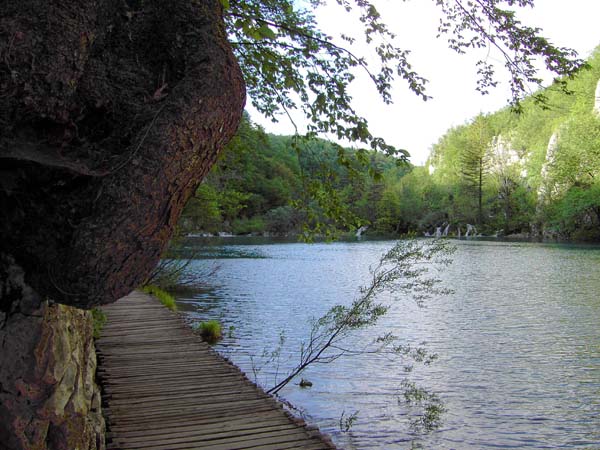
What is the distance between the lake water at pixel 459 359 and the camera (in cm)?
733

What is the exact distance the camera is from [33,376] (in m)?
2.30

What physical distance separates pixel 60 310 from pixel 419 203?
85.9 metres

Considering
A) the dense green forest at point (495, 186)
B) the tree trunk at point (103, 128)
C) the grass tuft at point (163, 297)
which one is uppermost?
the dense green forest at point (495, 186)

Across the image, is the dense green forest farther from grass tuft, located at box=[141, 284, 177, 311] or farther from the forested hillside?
grass tuft, located at box=[141, 284, 177, 311]

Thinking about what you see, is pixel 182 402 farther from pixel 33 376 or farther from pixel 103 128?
pixel 103 128

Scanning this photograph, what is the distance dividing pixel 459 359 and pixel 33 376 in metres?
10.0

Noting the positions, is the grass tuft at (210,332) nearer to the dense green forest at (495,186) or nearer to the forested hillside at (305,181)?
the forested hillside at (305,181)

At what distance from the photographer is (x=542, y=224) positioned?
63.3m

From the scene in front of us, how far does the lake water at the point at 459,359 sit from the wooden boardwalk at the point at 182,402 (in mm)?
1876

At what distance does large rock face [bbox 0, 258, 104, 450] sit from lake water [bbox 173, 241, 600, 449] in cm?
501

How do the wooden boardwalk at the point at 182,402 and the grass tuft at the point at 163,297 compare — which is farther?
the grass tuft at the point at 163,297

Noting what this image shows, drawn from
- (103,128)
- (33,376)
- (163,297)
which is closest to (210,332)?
(163,297)

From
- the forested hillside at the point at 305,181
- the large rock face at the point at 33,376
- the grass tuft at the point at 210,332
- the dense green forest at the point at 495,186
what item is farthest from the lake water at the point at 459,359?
the dense green forest at the point at 495,186

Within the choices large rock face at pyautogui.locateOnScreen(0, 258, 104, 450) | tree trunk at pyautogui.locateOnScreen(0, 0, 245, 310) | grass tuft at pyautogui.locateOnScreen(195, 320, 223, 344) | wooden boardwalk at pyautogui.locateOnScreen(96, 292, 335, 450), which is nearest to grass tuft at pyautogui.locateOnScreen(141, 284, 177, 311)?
grass tuft at pyautogui.locateOnScreen(195, 320, 223, 344)
